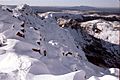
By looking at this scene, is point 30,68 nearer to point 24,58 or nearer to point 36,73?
point 36,73

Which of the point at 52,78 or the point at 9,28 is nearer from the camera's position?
the point at 52,78

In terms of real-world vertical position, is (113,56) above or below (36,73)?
below

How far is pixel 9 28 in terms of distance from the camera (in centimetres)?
1393

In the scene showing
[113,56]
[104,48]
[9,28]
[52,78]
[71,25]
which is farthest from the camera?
[71,25]

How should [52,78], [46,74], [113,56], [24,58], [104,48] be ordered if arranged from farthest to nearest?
[104,48] → [113,56] → [24,58] → [46,74] → [52,78]

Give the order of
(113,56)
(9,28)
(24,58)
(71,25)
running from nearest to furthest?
(24,58), (9,28), (113,56), (71,25)

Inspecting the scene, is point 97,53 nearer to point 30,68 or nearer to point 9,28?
point 9,28

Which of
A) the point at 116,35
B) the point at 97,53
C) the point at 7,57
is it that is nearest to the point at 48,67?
the point at 7,57

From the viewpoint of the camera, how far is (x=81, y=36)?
138 ft

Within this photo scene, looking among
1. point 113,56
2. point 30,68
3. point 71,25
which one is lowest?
point 113,56

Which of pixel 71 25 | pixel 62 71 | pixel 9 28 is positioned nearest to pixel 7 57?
pixel 62 71

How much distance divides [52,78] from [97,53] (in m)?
30.3

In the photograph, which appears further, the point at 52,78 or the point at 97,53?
the point at 97,53

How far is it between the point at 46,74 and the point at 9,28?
6.58 m
